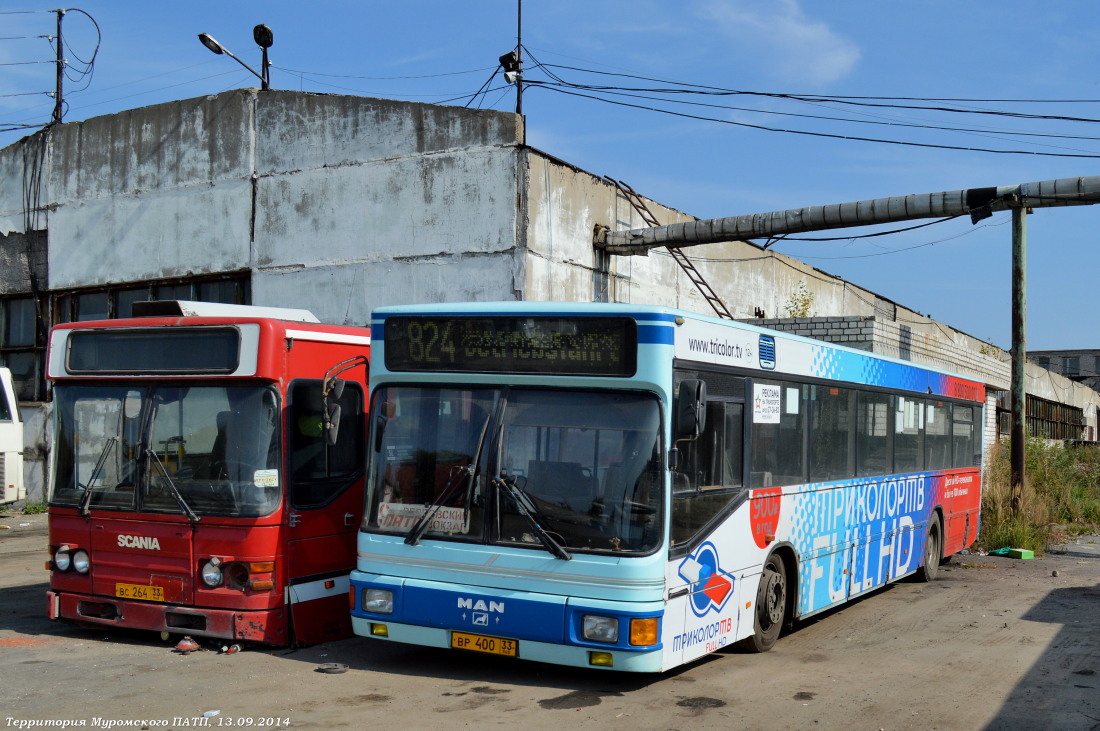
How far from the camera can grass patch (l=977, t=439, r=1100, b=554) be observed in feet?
55.2

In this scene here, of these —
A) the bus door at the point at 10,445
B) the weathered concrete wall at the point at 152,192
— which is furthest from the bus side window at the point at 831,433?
the bus door at the point at 10,445

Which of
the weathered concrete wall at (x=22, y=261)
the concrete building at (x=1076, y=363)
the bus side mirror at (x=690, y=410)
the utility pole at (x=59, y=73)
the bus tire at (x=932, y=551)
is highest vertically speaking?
the utility pole at (x=59, y=73)

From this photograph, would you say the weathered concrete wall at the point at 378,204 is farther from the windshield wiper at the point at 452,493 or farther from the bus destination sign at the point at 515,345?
the windshield wiper at the point at 452,493

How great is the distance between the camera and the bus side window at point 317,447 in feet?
27.8

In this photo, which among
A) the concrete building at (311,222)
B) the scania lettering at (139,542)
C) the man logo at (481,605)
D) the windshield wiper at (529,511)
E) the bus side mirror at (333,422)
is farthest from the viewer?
the concrete building at (311,222)

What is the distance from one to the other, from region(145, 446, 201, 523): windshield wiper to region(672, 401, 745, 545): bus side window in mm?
3751

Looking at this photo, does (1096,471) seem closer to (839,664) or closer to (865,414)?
(865,414)

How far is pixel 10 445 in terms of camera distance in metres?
19.8

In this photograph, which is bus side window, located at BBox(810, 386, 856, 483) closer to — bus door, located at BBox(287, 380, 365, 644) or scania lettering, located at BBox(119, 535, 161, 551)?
bus door, located at BBox(287, 380, 365, 644)

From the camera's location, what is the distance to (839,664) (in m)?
8.29

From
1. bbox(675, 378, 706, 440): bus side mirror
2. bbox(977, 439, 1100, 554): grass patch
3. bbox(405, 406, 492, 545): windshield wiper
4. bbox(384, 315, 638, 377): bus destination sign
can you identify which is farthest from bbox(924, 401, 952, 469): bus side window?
bbox(405, 406, 492, 545): windshield wiper

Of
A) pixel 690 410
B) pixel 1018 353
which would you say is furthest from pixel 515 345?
pixel 1018 353

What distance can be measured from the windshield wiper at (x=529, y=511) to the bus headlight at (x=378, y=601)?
46.1 inches

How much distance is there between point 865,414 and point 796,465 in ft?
6.93
